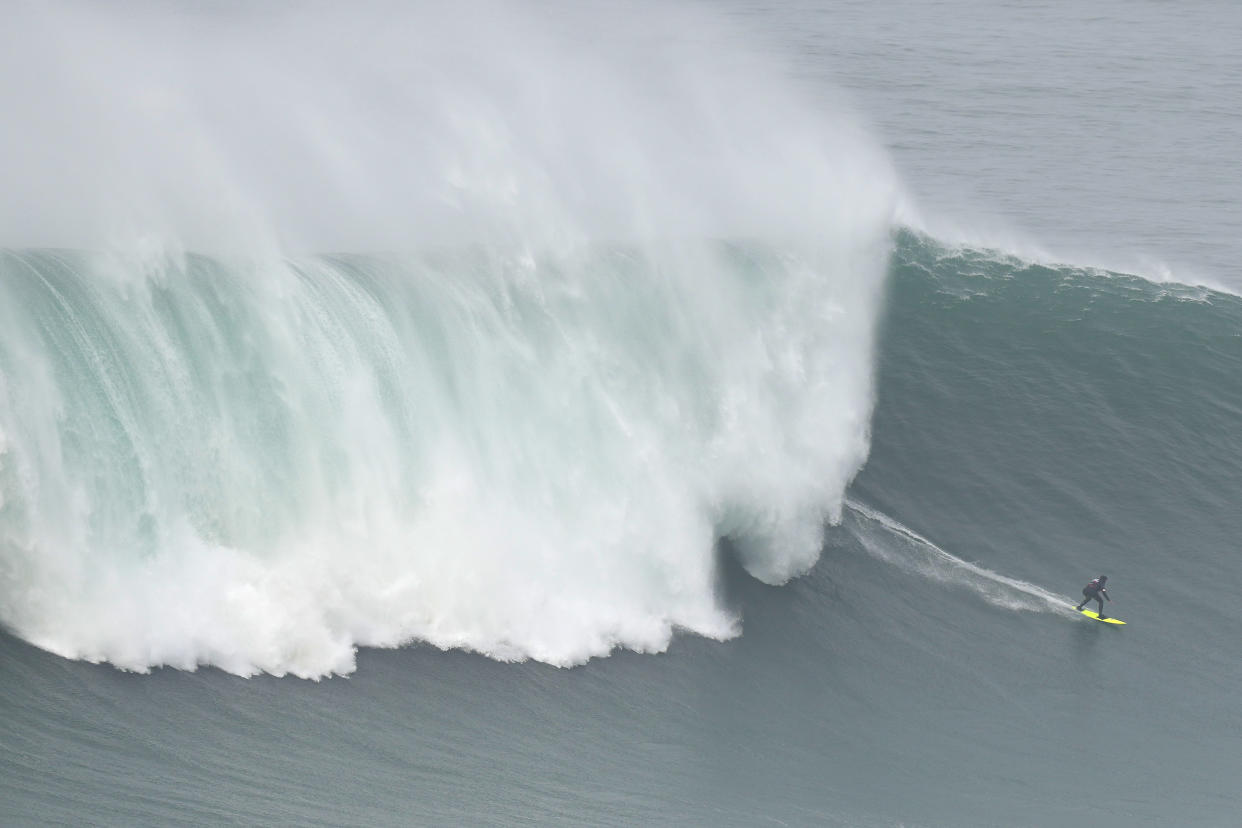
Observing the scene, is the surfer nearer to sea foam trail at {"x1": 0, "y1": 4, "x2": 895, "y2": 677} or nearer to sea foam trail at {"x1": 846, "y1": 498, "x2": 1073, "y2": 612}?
sea foam trail at {"x1": 846, "y1": 498, "x2": 1073, "y2": 612}

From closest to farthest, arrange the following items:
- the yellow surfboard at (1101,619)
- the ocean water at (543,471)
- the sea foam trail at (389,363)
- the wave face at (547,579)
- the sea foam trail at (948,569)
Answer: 1. the wave face at (547,579)
2. the ocean water at (543,471)
3. the sea foam trail at (389,363)
4. the yellow surfboard at (1101,619)
5. the sea foam trail at (948,569)

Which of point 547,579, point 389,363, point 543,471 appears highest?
point 389,363

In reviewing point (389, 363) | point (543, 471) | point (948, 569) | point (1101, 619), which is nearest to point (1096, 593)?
point (1101, 619)

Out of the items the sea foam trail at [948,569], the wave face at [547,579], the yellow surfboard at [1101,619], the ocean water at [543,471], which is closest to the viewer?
the wave face at [547,579]

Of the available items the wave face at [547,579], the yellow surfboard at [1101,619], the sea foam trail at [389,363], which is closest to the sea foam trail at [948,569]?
the wave face at [547,579]

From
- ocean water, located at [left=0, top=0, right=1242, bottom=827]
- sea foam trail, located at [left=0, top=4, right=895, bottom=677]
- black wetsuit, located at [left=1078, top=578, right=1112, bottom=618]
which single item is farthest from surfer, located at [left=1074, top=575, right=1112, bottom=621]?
sea foam trail, located at [left=0, top=4, right=895, bottom=677]

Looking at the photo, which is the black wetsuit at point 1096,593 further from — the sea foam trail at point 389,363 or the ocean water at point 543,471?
the sea foam trail at point 389,363

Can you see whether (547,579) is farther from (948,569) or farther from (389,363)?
(948,569)
